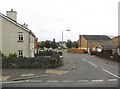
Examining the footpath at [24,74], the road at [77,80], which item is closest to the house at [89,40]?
→ the footpath at [24,74]

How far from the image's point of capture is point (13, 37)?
4412cm

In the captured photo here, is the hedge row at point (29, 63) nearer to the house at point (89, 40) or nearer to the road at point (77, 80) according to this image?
the road at point (77, 80)

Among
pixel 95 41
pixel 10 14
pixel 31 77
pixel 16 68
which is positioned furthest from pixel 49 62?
pixel 95 41

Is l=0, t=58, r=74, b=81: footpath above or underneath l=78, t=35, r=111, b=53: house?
underneath

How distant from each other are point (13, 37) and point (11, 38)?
1.04 ft

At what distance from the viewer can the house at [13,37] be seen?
143 feet

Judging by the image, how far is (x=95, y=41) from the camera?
354 feet

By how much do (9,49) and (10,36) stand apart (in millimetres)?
1863

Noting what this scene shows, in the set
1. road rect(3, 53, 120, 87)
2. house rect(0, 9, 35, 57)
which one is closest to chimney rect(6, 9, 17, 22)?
house rect(0, 9, 35, 57)

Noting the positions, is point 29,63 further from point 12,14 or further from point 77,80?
point 12,14

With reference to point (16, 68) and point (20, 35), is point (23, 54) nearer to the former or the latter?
point (20, 35)

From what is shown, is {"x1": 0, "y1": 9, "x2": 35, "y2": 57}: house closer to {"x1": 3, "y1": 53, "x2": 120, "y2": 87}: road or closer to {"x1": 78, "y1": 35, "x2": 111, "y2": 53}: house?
{"x1": 3, "y1": 53, "x2": 120, "y2": 87}: road

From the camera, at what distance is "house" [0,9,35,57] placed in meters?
43.6

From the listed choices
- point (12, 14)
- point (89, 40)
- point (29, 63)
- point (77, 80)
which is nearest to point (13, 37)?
point (12, 14)
